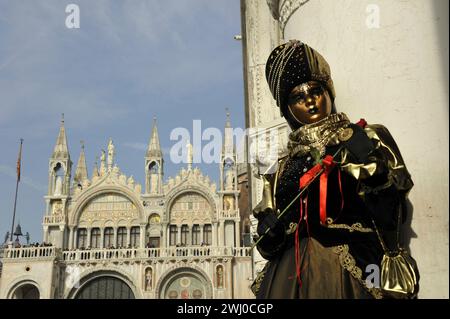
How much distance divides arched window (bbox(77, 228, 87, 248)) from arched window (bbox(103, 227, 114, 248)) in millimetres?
1009

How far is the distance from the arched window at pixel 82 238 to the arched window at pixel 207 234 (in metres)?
6.07

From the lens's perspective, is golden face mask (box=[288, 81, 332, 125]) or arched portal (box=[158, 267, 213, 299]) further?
arched portal (box=[158, 267, 213, 299])

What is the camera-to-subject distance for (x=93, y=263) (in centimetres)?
2502

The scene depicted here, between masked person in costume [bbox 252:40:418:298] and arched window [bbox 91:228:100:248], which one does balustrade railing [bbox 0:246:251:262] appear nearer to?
arched window [bbox 91:228:100:248]

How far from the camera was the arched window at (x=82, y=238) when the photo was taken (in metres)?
26.9

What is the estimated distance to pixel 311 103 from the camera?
2.43 m

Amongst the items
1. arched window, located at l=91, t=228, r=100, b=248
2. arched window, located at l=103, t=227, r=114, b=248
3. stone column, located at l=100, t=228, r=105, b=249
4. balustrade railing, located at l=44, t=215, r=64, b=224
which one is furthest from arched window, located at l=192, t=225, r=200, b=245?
balustrade railing, located at l=44, t=215, r=64, b=224

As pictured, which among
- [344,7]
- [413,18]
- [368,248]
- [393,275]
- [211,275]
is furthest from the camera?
[211,275]

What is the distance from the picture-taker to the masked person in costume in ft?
6.60

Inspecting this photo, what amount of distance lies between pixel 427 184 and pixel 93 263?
80.1ft

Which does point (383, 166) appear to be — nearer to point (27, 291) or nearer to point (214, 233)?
point (214, 233)

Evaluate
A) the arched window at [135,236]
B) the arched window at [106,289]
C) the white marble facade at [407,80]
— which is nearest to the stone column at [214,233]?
the arched window at [135,236]
